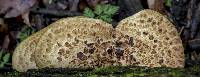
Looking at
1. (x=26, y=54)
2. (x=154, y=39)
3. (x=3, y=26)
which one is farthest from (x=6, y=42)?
(x=154, y=39)

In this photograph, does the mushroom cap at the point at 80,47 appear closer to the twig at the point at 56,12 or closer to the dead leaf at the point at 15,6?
the twig at the point at 56,12

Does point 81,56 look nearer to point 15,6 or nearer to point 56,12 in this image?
point 56,12

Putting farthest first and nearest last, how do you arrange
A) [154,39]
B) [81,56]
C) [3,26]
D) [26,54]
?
[3,26] → [26,54] → [154,39] → [81,56]

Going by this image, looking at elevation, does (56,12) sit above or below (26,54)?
above

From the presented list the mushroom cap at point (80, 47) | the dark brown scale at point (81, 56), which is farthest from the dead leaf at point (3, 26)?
the dark brown scale at point (81, 56)

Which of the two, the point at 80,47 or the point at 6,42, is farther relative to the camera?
the point at 6,42

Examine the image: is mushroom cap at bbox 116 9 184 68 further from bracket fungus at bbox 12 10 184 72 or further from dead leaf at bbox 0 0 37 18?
dead leaf at bbox 0 0 37 18

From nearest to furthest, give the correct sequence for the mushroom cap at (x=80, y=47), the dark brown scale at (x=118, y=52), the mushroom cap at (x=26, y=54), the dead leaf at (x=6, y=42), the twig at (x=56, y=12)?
the mushroom cap at (x=80, y=47) < the dark brown scale at (x=118, y=52) < the mushroom cap at (x=26, y=54) < the twig at (x=56, y=12) < the dead leaf at (x=6, y=42)
